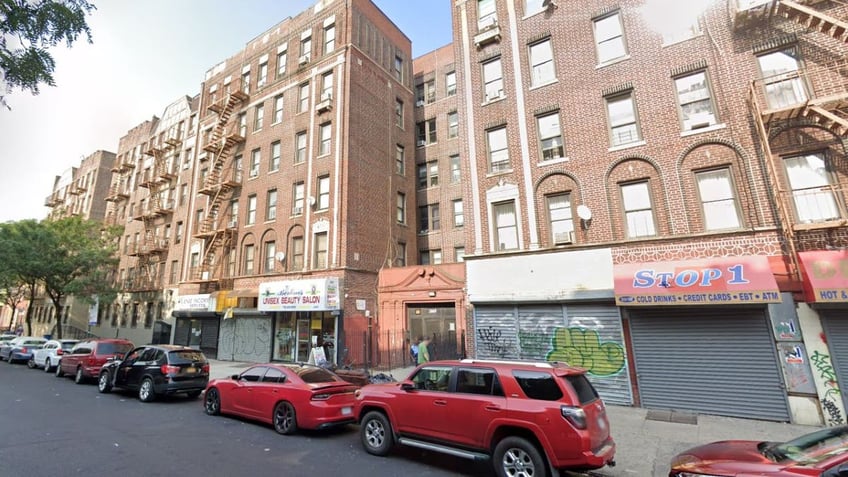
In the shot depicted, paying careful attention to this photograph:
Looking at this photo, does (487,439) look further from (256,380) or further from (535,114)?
(535,114)

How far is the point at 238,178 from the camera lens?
26.2 metres

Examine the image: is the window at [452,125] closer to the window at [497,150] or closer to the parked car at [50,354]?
the window at [497,150]

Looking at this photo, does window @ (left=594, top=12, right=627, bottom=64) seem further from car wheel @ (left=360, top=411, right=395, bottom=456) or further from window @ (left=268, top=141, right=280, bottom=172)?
window @ (left=268, top=141, right=280, bottom=172)

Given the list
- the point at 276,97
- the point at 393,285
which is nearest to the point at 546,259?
the point at 393,285

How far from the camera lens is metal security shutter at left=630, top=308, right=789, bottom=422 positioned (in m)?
9.66

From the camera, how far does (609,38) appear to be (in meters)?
13.8

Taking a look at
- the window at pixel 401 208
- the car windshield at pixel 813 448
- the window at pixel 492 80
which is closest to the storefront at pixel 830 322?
the car windshield at pixel 813 448

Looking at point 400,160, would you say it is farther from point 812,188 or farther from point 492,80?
point 812,188

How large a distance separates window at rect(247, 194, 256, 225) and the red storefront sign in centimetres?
2531

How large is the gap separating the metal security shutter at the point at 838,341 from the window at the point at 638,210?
4.27m

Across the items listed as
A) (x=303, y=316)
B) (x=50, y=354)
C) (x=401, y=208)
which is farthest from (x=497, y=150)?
(x=50, y=354)

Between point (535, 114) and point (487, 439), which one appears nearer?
point (487, 439)

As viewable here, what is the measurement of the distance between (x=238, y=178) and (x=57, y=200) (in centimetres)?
4309

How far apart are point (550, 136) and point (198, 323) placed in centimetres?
2549
